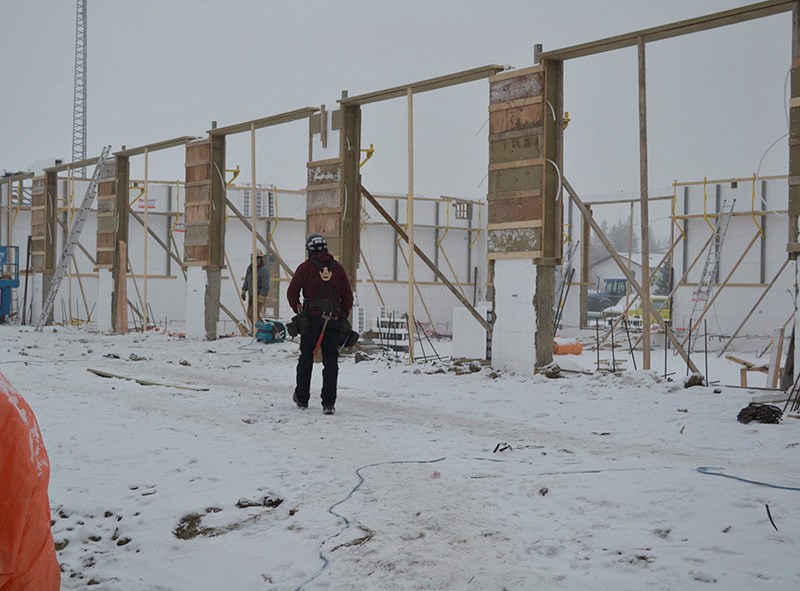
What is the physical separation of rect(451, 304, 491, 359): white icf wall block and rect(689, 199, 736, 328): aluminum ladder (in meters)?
10.2

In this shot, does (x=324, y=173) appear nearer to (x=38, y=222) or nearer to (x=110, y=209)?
(x=110, y=209)

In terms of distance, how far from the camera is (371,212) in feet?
95.0

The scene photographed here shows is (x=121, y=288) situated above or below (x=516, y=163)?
below

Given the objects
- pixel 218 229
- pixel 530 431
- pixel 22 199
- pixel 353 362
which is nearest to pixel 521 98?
pixel 353 362

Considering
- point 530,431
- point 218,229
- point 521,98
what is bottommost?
point 530,431

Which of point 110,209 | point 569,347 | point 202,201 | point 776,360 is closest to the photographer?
point 776,360

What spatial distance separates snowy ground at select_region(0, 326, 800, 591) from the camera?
14.1ft

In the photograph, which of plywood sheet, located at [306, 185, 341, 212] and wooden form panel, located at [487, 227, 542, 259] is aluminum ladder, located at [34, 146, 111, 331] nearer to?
plywood sheet, located at [306, 185, 341, 212]

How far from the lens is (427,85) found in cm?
1413

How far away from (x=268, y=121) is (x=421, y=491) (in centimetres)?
1298

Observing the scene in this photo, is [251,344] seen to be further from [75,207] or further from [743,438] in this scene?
[75,207]

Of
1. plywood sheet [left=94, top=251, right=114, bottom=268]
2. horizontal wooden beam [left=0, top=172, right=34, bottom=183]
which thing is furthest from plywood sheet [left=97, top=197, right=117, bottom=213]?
horizontal wooden beam [left=0, top=172, right=34, bottom=183]

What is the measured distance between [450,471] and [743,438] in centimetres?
285

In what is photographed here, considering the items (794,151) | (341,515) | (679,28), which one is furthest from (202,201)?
(341,515)
